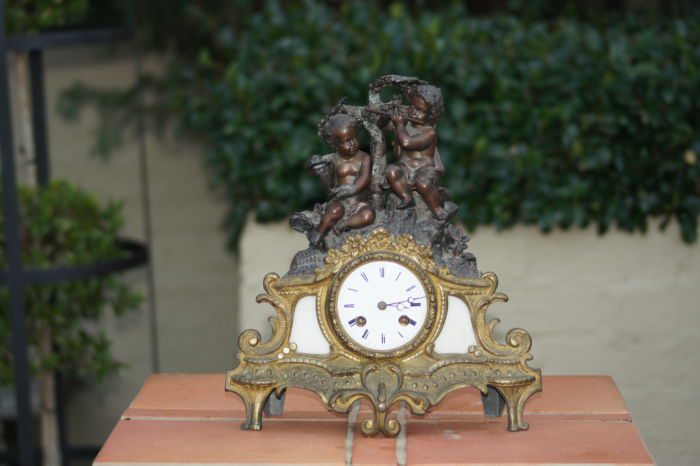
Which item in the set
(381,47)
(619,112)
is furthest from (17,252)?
(619,112)

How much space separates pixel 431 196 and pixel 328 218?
0.79 feet

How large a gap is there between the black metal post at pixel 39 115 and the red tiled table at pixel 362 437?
143 cm

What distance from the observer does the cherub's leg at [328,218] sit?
2.74 m

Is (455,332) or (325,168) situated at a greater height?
(325,168)

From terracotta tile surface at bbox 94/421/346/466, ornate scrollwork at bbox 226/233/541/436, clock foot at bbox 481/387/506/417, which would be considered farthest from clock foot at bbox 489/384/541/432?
terracotta tile surface at bbox 94/421/346/466

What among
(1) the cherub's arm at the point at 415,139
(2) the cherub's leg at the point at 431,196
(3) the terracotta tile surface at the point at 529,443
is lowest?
(3) the terracotta tile surface at the point at 529,443

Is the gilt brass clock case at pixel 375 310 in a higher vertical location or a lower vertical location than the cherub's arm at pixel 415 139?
lower

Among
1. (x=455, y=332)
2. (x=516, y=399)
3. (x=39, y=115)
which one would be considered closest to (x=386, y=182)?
(x=455, y=332)

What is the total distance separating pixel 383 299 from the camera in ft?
8.87

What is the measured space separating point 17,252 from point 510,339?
5.80ft

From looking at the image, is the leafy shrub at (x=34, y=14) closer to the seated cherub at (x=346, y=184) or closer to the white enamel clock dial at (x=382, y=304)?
the seated cherub at (x=346, y=184)

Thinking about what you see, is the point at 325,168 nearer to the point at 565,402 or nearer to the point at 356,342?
the point at 356,342

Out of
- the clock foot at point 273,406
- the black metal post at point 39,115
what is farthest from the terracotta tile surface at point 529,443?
the black metal post at point 39,115

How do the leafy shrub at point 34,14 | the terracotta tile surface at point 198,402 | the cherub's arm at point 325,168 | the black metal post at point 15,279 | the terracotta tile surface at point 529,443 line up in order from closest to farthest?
the terracotta tile surface at point 529,443
the cherub's arm at point 325,168
the terracotta tile surface at point 198,402
the black metal post at point 15,279
the leafy shrub at point 34,14
